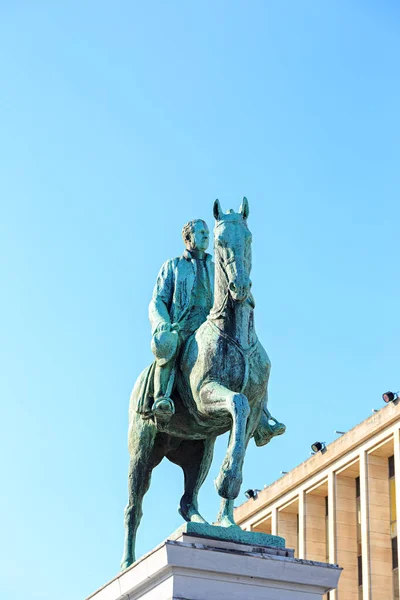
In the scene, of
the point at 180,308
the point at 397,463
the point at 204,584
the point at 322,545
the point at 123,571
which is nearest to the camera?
the point at 204,584

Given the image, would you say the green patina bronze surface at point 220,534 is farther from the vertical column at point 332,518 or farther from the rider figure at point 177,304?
the vertical column at point 332,518

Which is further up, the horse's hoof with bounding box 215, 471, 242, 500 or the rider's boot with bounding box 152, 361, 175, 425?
the rider's boot with bounding box 152, 361, 175, 425

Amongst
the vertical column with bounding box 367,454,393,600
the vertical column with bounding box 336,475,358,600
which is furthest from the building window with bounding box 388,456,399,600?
the vertical column with bounding box 336,475,358,600

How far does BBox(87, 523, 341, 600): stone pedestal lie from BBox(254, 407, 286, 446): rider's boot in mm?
1446

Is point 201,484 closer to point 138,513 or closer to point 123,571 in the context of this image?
point 138,513

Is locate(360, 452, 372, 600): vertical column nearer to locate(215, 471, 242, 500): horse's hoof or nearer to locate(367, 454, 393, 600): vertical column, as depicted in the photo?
locate(367, 454, 393, 600): vertical column

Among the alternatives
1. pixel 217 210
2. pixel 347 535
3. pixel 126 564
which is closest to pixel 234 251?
pixel 217 210

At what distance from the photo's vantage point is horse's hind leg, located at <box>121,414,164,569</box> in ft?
42.0

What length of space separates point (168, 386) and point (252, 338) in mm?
994

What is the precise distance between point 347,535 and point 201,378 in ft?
144

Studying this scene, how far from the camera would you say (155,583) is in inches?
434

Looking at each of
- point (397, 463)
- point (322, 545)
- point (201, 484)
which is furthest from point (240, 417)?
point (322, 545)

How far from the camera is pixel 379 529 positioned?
5188cm

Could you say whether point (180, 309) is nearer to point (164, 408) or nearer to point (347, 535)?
point (164, 408)
